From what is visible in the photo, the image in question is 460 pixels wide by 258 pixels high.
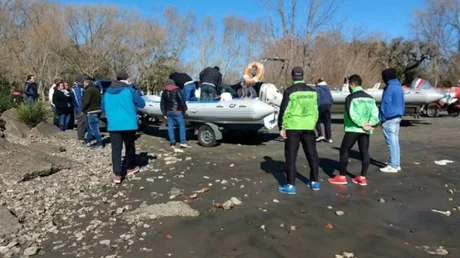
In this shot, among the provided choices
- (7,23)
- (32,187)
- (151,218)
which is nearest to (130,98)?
(32,187)

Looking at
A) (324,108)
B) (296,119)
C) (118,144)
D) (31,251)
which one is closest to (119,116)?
(118,144)

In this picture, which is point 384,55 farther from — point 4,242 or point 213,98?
point 4,242

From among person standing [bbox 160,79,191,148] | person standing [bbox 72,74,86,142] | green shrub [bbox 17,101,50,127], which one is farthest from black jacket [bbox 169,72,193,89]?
green shrub [bbox 17,101,50,127]

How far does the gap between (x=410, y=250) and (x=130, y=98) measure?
490 cm

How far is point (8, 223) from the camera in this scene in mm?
4977

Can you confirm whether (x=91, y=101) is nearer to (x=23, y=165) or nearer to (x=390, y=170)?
(x=23, y=165)

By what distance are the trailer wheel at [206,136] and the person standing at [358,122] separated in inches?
168

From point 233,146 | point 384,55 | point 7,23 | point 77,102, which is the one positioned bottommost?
point 233,146

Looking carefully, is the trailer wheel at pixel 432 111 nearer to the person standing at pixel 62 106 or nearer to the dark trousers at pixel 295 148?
the person standing at pixel 62 106

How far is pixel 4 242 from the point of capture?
4512 mm

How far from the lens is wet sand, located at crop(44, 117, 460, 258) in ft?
14.2

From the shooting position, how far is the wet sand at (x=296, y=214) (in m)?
4.34

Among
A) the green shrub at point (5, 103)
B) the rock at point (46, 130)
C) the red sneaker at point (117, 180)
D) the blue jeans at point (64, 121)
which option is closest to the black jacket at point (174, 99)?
the red sneaker at point (117, 180)

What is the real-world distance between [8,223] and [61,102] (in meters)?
8.66
